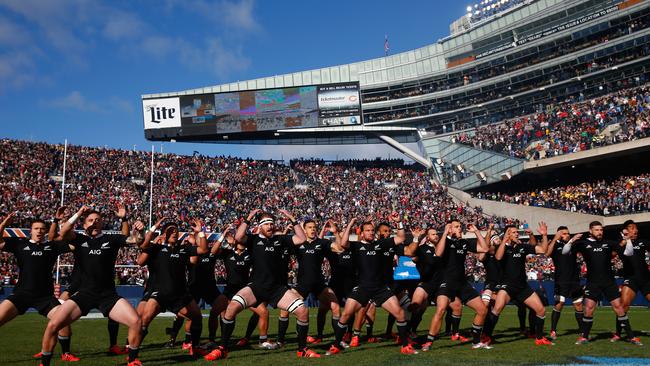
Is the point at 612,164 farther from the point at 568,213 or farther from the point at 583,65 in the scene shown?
the point at 583,65

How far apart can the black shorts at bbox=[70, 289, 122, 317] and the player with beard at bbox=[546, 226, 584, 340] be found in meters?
10.2

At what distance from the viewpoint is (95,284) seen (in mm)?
10539

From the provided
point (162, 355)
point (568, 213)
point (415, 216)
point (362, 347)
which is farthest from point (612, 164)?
point (162, 355)

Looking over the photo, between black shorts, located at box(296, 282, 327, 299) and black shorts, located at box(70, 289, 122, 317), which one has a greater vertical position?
black shorts, located at box(70, 289, 122, 317)

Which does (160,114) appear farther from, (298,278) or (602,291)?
(602,291)

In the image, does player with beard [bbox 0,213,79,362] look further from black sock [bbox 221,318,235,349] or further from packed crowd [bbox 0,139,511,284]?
packed crowd [bbox 0,139,511,284]

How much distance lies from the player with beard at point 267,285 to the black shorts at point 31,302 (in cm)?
301

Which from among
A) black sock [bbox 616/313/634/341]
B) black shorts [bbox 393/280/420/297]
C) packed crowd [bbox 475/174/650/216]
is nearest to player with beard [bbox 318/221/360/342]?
black shorts [bbox 393/280/420/297]

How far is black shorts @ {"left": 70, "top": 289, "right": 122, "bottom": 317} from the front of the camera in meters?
10.3

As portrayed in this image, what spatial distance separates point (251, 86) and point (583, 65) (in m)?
33.4

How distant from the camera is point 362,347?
44.3 ft

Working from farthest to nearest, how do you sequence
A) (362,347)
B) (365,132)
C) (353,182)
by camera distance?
(365,132) < (353,182) < (362,347)

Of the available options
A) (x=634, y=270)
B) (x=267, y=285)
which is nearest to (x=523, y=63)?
(x=634, y=270)

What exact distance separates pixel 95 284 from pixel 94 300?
0.30m
